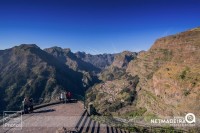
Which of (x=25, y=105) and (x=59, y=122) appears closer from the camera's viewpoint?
(x=59, y=122)

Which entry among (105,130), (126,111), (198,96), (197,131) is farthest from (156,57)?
(105,130)

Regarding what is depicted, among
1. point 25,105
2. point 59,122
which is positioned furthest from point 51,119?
point 25,105

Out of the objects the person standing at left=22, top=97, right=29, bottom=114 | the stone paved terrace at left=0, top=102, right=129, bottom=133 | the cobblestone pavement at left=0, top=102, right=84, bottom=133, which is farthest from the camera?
the person standing at left=22, top=97, right=29, bottom=114

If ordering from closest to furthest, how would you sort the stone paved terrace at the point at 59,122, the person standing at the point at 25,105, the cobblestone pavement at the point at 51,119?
1. the cobblestone pavement at the point at 51,119
2. the stone paved terrace at the point at 59,122
3. the person standing at the point at 25,105

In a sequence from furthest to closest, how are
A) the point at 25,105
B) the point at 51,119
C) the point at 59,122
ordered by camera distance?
the point at 25,105, the point at 51,119, the point at 59,122

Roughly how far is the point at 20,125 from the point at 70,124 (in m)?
4.79

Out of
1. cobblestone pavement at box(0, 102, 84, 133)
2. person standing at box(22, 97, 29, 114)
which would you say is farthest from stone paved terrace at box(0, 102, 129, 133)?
person standing at box(22, 97, 29, 114)

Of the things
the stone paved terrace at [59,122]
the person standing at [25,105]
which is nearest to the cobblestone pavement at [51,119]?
the stone paved terrace at [59,122]

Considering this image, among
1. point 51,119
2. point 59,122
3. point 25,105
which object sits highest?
point 25,105

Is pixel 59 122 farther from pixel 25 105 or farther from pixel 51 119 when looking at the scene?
pixel 25 105

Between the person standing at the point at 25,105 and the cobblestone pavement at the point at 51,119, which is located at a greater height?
the person standing at the point at 25,105

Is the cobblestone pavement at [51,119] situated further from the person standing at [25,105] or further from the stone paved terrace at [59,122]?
the person standing at [25,105]

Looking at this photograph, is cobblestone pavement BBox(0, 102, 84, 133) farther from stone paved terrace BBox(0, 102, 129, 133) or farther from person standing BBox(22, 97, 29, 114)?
person standing BBox(22, 97, 29, 114)

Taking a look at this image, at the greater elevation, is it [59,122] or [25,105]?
[25,105]
